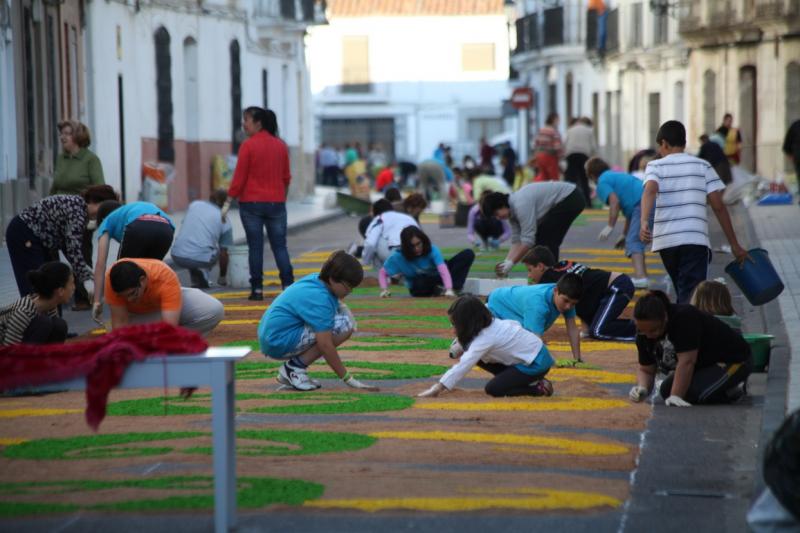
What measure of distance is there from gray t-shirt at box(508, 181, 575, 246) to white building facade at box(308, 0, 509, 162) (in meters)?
60.7

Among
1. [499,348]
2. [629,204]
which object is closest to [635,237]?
[629,204]

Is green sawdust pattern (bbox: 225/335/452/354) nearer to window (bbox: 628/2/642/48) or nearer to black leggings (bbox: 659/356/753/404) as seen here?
black leggings (bbox: 659/356/753/404)

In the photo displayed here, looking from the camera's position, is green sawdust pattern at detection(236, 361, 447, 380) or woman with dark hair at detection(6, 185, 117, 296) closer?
green sawdust pattern at detection(236, 361, 447, 380)

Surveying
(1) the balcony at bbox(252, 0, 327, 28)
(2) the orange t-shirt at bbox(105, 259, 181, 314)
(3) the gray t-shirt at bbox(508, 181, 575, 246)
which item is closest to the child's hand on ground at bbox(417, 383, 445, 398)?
(2) the orange t-shirt at bbox(105, 259, 181, 314)

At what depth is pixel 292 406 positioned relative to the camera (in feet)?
30.9

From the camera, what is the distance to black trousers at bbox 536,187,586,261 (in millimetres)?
15992

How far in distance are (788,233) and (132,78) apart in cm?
1475

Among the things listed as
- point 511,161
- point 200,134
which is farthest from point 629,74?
point 200,134

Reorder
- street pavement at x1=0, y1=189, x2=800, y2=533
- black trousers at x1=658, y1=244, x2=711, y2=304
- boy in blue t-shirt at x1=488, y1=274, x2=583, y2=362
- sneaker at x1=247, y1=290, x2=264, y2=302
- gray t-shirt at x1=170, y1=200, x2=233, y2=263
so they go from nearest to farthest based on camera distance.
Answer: street pavement at x1=0, y1=189, x2=800, y2=533 → boy in blue t-shirt at x1=488, y1=274, x2=583, y2=362 → black trousers at x1=658, y1=244, x2=711, y2=304 → sneaker at x1=247, y1=290, x2=264, y2=302 → gray t-shirt at x1=170, y1=200, x2=233, y2=263

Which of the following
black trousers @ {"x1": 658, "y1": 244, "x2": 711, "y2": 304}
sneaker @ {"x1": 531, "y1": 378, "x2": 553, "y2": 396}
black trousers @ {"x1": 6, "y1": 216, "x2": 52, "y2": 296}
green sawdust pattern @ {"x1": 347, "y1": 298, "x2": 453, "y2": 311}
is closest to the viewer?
sneaker @ {"x1": 531, "y1": 378, "x2": 553, "y2": 396}

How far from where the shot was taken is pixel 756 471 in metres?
7.48

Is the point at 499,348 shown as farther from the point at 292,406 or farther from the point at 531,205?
the point at 531,205

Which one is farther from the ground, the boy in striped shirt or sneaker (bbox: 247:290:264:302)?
the boy in striped shirt

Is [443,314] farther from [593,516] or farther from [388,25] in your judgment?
[388,25]
